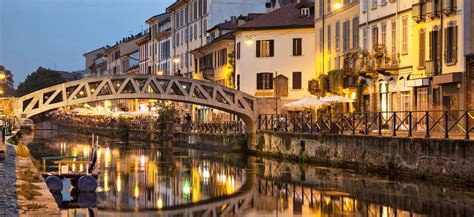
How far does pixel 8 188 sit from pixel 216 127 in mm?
43952

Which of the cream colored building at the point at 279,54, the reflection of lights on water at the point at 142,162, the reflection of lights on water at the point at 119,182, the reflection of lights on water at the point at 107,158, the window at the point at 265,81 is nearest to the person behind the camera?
the reflection of lights on water at the point at 119,182

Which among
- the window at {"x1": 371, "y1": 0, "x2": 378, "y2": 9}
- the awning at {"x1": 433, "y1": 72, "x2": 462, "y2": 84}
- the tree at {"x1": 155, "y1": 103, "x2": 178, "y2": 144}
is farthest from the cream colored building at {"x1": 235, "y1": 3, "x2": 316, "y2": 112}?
the awning at {"x1": 433, "y1": 72, "x2": 462, "y2": 84}

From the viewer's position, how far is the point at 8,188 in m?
26.4

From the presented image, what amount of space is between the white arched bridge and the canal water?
1068 cm

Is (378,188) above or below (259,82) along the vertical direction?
below

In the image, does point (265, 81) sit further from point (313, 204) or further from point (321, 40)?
point (313, 204)

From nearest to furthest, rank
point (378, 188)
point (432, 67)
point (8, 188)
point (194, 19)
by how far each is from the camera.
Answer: point (8, 188) < point (378, 188) < point (432, 67) < point (194, 19)

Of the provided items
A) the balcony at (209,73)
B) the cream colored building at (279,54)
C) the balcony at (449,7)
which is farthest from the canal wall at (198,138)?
the balcony at (449,7)

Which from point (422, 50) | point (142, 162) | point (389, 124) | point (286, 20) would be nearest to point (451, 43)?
point (422, 50)

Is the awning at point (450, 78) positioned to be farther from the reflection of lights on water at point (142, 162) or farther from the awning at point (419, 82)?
the reflection of lights on water at point (142, 162)

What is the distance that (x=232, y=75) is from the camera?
84.9m

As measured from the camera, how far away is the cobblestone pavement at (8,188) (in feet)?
70.5

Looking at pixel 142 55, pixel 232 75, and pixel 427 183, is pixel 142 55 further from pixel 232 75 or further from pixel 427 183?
pixel 427 183

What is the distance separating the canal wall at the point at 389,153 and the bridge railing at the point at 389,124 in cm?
56
